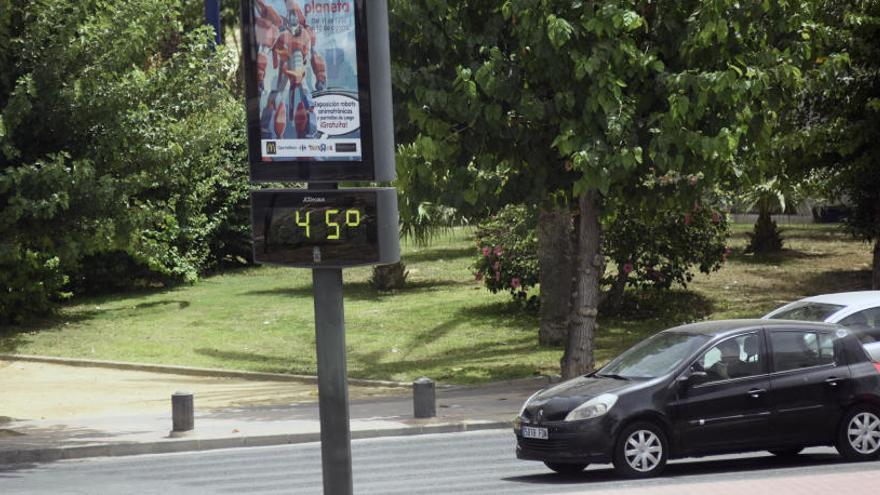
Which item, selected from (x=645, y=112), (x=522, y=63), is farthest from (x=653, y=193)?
(x=522, y=63)

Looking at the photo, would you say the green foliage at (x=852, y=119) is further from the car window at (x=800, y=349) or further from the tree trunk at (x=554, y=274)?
the car window at (x=800, y=349)

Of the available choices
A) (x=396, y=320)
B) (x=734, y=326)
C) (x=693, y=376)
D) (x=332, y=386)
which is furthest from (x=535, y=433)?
(x=396, y=320)

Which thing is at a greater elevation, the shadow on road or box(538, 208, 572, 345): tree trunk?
box(538, 208, 572, 345): tree trunk

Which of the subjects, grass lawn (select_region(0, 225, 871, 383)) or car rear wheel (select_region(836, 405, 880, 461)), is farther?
grass lawn (select_region(0, 225, 871, 383))

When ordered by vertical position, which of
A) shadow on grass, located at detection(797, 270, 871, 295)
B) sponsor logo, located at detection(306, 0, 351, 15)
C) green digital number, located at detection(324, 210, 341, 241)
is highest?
sponsor logo, located at detection(306, 0, 351, 15)

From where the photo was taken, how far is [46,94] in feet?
60.1

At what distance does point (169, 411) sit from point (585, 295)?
20.8 feet

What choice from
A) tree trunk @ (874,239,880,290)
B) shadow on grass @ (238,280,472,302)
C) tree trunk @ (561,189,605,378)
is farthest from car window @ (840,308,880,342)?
shadow on grass @ (238,280,472,302)

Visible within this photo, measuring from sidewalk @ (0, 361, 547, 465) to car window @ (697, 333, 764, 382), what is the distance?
5095 millimetres

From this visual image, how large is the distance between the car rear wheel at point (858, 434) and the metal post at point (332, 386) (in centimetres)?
733

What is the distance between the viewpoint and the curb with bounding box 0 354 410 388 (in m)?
23.0

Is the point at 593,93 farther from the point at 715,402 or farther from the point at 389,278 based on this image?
the point at 389,278

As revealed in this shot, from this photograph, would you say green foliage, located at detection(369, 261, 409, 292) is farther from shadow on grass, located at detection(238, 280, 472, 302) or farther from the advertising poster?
the advertising poster

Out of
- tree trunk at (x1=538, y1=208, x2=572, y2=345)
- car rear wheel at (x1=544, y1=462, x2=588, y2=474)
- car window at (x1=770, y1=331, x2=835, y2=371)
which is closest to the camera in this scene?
car window at (x1=770, y1=331, x2=835, y2=371)
